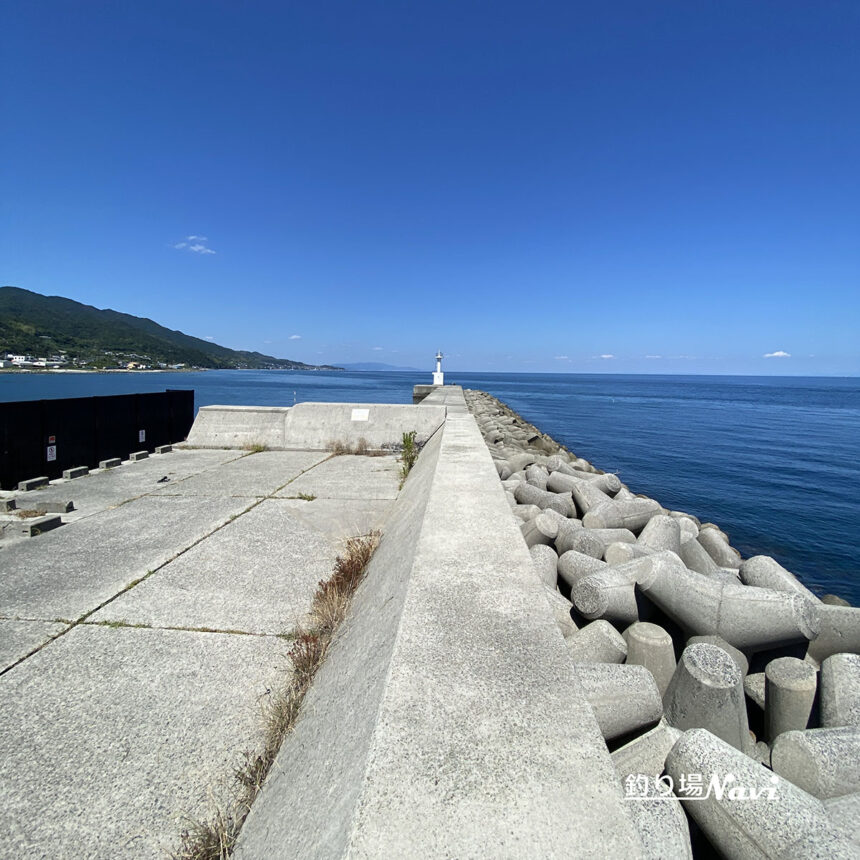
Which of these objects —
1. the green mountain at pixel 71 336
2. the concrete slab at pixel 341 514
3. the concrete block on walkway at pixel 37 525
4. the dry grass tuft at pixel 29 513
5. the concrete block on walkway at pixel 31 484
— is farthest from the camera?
the green mountain at pixel 71 336

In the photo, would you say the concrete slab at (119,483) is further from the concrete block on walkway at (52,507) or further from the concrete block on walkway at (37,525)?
the concrete block on walkway at (37,525)

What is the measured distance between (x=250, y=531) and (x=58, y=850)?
9.90 ft

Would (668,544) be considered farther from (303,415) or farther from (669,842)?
(303,415)

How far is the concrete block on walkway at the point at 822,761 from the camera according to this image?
1.91 meters

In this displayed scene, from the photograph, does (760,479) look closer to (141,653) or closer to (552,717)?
(552,717)

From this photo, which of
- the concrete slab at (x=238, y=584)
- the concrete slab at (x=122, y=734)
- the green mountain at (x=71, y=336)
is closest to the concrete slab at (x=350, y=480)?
the concrete slab at (x=238, y=584)

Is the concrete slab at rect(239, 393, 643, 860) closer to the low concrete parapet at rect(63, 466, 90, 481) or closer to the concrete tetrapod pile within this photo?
the concrete tetrapod pile

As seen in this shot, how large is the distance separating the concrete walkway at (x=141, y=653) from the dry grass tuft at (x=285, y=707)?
85 millimetres

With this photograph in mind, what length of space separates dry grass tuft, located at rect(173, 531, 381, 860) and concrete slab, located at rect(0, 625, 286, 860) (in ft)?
0.27

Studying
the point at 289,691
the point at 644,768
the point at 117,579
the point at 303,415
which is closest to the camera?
the point at 644,768

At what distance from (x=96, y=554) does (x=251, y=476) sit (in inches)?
115

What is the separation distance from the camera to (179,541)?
167 inches

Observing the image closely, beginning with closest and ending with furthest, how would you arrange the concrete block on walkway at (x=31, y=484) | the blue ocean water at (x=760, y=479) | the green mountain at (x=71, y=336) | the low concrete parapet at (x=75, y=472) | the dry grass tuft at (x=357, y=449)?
the concrete block on walkway at (x=31, y=484), the low concrete parapet at (x=75, y=472), the dry grass tuft at (x=357, y=449), the blue ocean water at (x=760, y=479), the green mountain at (x=71, y=336)

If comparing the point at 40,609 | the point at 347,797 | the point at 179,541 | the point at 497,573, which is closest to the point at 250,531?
the point at 179,541
